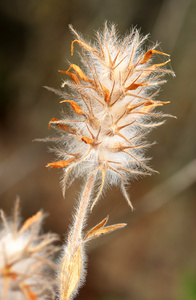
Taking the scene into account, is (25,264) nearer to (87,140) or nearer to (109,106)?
(87,140)

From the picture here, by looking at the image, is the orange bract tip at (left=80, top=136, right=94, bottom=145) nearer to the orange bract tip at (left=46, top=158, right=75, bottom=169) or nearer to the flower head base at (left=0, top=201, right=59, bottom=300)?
the orange bract tip at (left=46, top=158, right=75, bottom=169)

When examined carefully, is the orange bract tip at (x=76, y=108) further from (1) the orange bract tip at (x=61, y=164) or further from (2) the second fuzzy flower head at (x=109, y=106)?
(1) the orange bract tip at (x=61, y=164)

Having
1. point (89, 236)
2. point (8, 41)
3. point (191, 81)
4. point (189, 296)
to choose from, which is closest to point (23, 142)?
point (8, 41)

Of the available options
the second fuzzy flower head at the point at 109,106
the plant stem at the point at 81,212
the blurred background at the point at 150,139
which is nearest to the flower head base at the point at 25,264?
the plant stem at the point at 81,212

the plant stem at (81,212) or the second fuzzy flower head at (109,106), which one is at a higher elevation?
the second fuzzy flower head at (109,106)

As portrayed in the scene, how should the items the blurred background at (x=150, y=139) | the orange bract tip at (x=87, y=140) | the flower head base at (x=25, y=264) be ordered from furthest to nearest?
the blurred background at (x=150, y=139) < the orange bract tip at (x=87, y=140) < the flower head base at (x=25, y=264)

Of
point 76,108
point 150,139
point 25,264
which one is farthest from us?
point 150,139

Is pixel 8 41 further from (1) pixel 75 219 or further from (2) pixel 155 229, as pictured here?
Result: (1) pixel 75 219

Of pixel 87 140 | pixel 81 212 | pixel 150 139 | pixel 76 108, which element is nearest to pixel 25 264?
pixel 81 212
